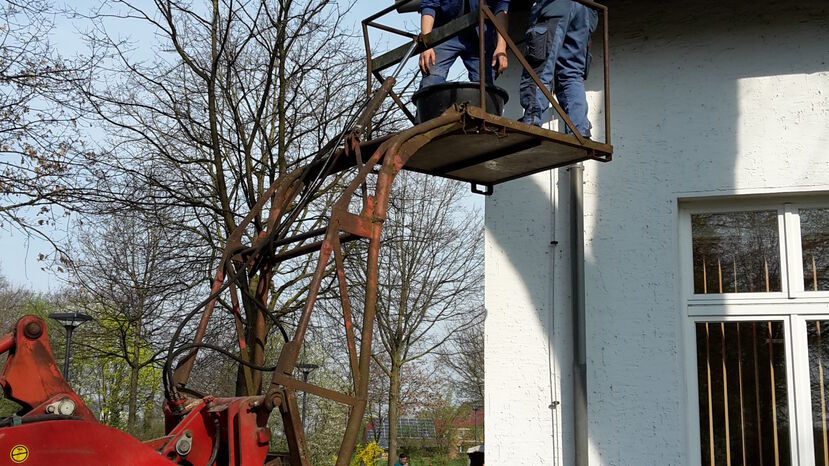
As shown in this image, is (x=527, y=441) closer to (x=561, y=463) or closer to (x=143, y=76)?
(x=561, y=463)

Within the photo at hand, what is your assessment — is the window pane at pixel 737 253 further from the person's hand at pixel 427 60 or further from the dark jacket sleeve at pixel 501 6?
the person's hand at pixel 427 60

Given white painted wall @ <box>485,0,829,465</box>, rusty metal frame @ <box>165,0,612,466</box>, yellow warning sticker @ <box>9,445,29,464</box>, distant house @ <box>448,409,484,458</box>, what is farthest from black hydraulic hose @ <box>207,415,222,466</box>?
distant house @ <box>448,409,484,458</box>

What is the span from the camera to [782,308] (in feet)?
19.1

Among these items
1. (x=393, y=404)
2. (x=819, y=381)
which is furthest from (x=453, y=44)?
(x=393, y=404)

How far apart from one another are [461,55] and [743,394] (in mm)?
3309

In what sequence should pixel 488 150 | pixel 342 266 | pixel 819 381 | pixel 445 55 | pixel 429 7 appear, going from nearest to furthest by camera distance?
pixel 342 266
pixel 488 150
pixel 819 381
pixel 429 7
pixel 445 55

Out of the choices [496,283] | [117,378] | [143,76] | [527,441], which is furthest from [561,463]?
[117,378]

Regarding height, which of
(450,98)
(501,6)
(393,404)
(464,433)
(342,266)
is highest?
(501,6)

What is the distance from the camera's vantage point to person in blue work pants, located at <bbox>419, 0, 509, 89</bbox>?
5871mm

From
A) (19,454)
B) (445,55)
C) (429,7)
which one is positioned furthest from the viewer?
(445,55)

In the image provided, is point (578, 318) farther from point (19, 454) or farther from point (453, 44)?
point (19, 454)

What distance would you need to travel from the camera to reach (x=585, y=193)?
6281mm

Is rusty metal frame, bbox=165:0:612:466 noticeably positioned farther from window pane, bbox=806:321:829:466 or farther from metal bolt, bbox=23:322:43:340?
window pane, bbox=806:321:829:466

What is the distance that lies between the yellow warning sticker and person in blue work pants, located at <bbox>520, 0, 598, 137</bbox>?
3736 mm
